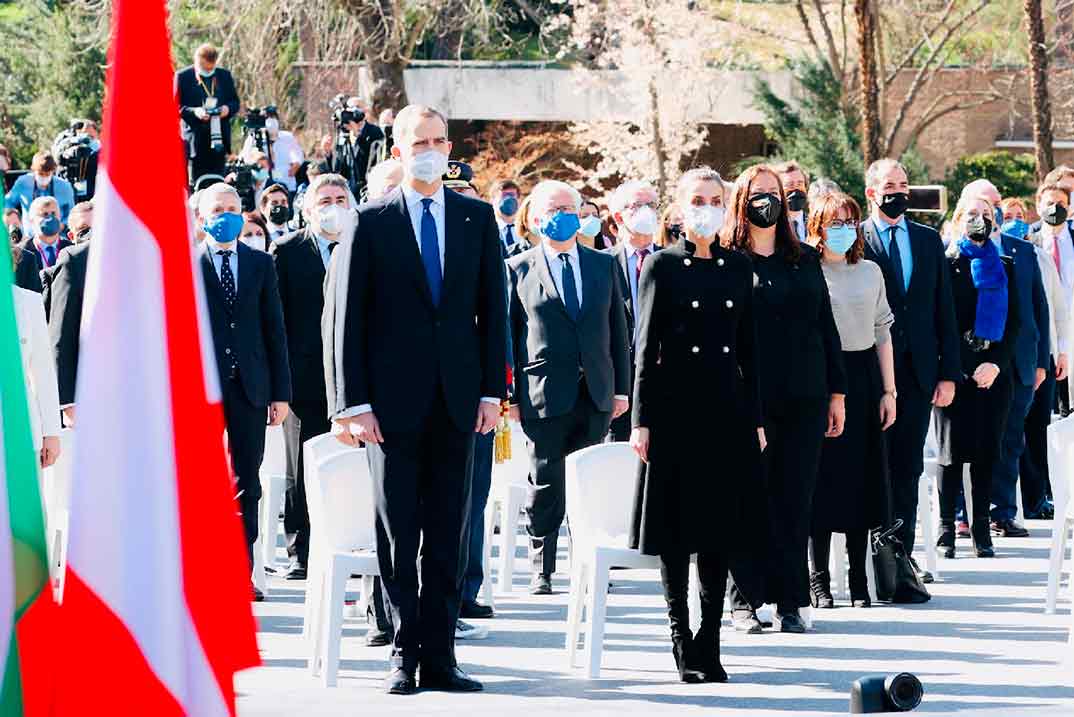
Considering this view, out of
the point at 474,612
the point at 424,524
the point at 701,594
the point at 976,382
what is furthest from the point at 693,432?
the point at 976,382

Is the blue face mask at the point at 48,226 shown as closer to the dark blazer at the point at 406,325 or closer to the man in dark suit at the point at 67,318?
the man in dark suit at the point at 67,318

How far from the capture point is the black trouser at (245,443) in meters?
10.5

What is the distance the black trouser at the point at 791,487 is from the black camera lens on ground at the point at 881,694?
3.21 m

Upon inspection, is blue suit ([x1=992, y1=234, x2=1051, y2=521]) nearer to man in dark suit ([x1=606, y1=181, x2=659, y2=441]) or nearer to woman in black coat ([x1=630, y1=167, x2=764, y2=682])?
man in dark suit ([x1=606, y1=181, x2=659, y2=441])

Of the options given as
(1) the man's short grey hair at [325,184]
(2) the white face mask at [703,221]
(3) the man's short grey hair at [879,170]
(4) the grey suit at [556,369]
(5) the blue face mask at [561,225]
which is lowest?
(4) the grey suit at [556,369]

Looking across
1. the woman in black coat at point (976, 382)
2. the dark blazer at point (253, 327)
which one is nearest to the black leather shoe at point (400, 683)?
the dark blazer at point (253, 327)

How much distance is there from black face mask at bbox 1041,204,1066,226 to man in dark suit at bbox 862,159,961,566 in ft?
11.6

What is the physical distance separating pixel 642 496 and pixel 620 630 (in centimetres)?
162

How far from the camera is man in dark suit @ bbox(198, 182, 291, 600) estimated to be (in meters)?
10.5

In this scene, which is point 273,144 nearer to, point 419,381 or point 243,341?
point 243,341

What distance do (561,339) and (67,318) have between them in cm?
261

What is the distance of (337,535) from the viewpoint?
855 cm

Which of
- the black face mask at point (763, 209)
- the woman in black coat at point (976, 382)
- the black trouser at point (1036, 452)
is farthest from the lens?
the black trouser at point (1036, 452)

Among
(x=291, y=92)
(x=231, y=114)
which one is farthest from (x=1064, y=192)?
(x=291, y=92)
